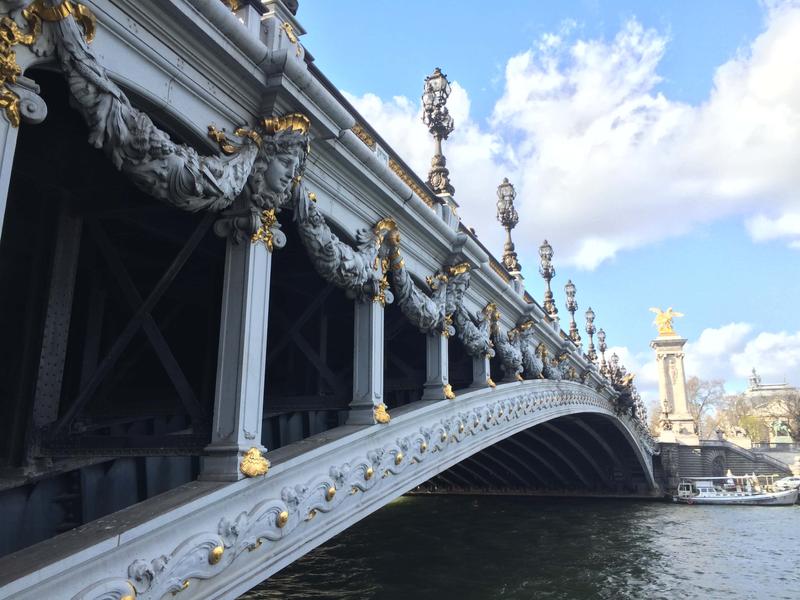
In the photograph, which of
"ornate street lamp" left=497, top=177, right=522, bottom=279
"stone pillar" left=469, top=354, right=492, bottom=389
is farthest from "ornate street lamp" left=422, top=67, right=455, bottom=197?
"ornate street lamp" left=497, top=177, right=522, bottom=279

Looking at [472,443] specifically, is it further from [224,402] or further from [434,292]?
[224,402]

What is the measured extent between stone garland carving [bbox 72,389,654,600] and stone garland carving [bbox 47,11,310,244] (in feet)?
7.52

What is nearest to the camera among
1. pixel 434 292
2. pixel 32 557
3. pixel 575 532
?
pixel 32 557

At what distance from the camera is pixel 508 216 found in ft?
56.1

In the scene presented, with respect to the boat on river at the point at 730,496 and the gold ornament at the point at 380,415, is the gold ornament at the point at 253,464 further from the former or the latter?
the boat on river at the point at 730,496

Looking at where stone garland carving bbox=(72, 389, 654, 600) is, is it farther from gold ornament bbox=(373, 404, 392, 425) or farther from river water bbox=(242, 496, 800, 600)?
river water bbox=(242, 496, 800, 600)

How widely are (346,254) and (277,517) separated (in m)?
2.78

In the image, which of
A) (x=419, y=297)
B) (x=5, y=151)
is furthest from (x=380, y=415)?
(x=5, y=151)

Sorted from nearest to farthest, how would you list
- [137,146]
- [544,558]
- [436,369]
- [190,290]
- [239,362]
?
[137,146] < [239,362] < [190,290] < [436,369] < [544,558]

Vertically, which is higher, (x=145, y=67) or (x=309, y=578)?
(x=145, y=67)

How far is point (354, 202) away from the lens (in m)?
7.71

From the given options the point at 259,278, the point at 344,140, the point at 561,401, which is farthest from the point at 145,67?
the point at 561,401

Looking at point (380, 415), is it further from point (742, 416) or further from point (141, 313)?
point (742, 416)

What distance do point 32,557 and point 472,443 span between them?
26.7 feet
